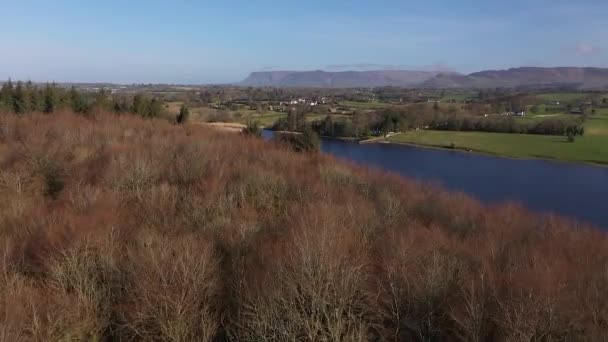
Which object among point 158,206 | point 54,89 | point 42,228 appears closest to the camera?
point 42,228

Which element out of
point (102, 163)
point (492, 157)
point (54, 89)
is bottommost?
point (492, 157)

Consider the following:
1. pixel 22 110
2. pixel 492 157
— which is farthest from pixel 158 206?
pixel 492 157

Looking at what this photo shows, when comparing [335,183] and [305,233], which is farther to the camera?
[335,183]

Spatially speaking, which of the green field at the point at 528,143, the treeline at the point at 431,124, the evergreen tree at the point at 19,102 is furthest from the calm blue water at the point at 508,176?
the evergreen tree at the point at 19,102

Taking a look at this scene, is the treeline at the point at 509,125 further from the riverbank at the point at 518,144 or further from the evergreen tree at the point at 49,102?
the evergreen tree at the point at 49,102

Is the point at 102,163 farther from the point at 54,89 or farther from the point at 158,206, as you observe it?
the point at 54,89

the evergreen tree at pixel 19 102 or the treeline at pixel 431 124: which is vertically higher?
the evergreen tree at pixel 19 102
